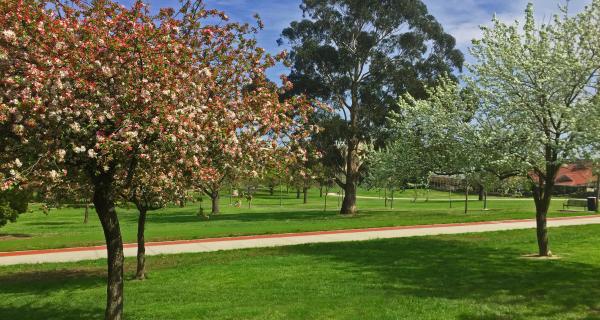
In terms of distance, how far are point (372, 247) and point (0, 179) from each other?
13432 mm

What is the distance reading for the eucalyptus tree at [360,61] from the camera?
35.8m

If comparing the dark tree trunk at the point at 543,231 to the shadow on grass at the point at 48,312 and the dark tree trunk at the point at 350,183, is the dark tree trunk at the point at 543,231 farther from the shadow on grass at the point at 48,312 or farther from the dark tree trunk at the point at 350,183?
the dark tree trunk at the point at 350,183

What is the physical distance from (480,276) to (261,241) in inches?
383

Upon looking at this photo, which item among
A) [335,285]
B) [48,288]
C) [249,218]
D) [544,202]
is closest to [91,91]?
[335,285]

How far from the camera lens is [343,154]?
3797 centimetres

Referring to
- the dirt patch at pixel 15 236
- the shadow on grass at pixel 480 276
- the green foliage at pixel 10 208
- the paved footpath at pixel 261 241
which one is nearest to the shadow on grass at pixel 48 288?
the paved footpath at pixel 261 241

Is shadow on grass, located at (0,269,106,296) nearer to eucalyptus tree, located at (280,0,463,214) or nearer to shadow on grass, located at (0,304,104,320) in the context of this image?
shadow on grass, located at (0,304,104,320)

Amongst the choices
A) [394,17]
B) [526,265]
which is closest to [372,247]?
[526,265]

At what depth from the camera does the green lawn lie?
9117mm

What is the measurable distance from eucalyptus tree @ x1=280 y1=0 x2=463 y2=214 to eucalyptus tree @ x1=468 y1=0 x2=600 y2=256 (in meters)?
20.6

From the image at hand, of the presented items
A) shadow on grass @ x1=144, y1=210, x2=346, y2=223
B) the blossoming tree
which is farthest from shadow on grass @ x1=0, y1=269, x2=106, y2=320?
shadow on grass @ x1=144, y1=210, x2=346, y2=223

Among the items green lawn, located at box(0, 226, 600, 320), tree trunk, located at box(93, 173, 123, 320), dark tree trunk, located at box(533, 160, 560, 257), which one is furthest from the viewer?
dark tree trunk, located at box(533, 160, 560, 257)

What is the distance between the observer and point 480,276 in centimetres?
1191

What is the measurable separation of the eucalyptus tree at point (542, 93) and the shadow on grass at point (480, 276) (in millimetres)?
2321
